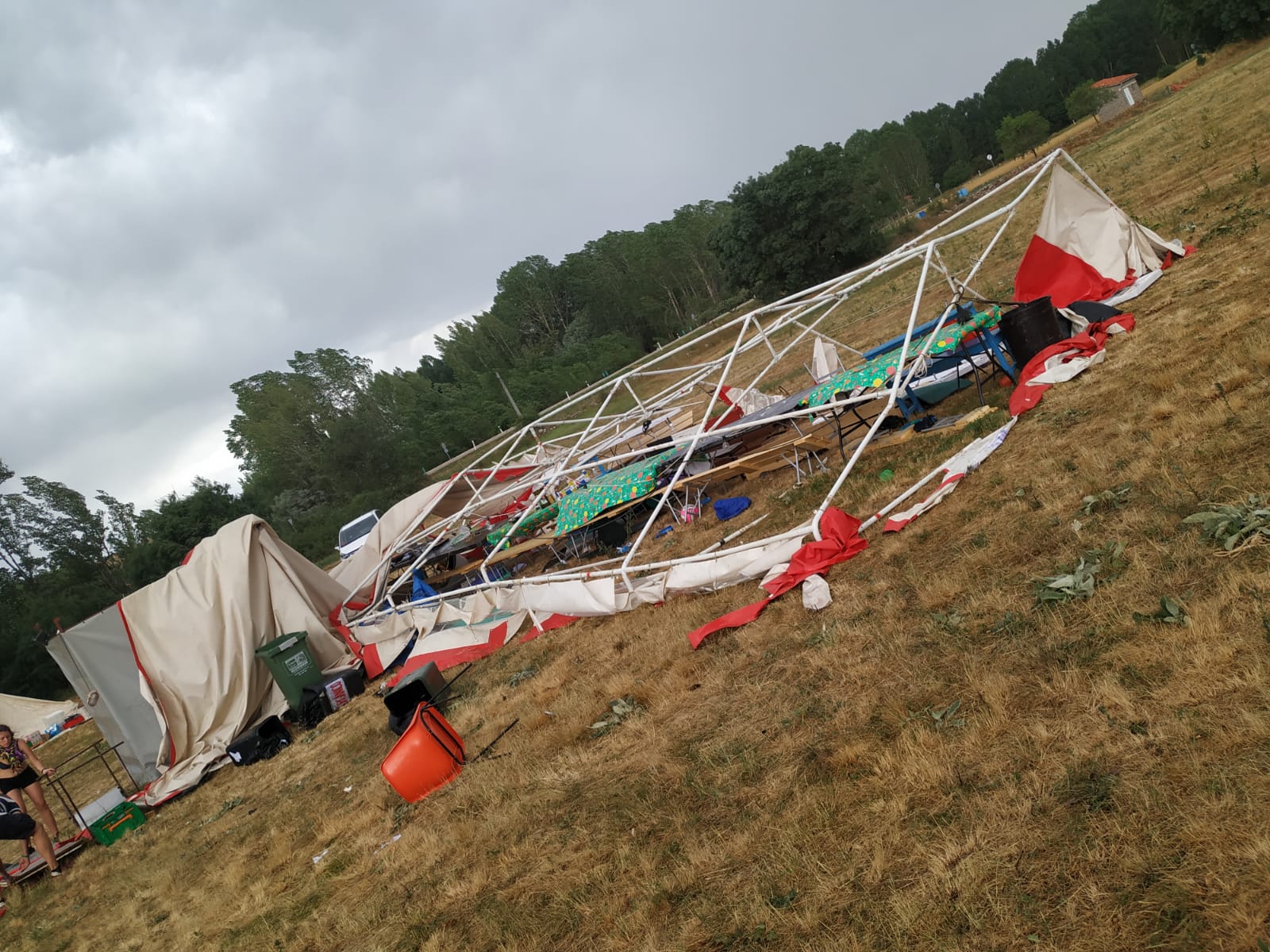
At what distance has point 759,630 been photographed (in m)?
5.09

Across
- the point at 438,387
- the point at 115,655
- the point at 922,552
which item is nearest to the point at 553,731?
the point at 922,552

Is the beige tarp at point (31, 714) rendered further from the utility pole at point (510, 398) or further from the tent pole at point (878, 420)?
the utility pole at point (510, 398)

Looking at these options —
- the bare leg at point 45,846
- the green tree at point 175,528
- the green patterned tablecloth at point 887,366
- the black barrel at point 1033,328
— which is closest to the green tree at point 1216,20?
the black barrel at point 1033,328

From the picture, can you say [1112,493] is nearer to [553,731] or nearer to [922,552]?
[922,552]

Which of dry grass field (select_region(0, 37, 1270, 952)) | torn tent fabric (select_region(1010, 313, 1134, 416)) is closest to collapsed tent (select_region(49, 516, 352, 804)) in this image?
dry grass field (select_region(0, 37, 1270, 952))

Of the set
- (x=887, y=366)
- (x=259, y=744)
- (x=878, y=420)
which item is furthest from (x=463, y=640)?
(x=887, y=366)

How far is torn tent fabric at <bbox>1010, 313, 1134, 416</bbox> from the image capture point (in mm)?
6500

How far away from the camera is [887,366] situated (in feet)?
24.9

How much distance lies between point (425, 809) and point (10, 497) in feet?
178

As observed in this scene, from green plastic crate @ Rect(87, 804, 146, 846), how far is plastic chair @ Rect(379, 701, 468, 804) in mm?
5901

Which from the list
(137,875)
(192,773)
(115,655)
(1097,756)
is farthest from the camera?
(115,655)

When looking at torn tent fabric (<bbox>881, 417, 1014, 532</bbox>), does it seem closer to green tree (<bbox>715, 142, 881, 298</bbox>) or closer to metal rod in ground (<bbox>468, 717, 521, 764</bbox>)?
metal rod in ground (<bbox>468, 717, 521, 764</bbox>)

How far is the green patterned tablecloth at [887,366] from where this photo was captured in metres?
7.35

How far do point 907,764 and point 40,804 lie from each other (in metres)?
10.5
